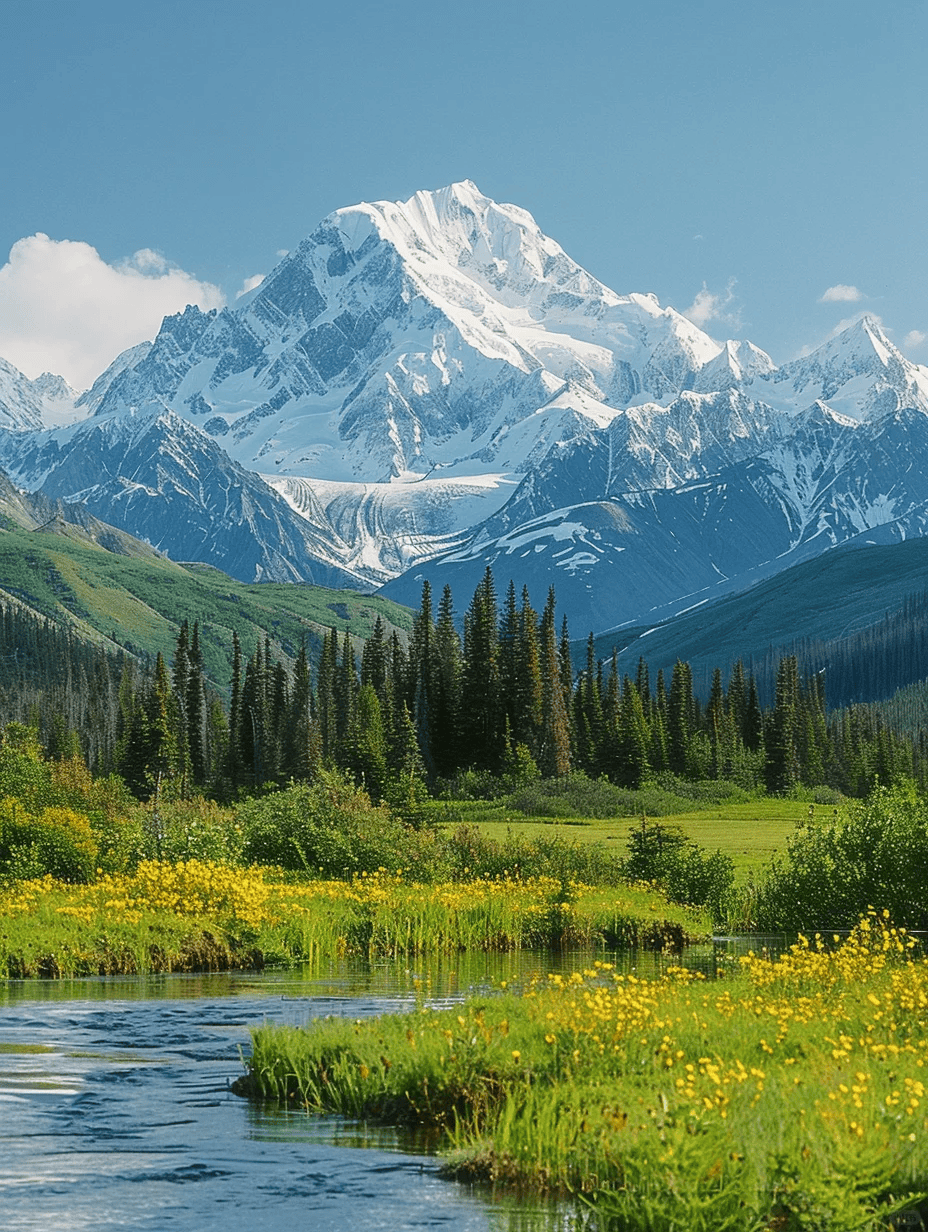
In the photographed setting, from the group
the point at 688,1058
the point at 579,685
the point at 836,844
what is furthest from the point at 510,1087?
the point at 579,685

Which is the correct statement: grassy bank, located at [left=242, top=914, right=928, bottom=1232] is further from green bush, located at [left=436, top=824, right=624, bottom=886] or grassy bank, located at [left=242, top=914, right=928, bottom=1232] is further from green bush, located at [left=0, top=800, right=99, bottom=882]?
green bush, located at [left=0, top=800, right=99, bottom=882]

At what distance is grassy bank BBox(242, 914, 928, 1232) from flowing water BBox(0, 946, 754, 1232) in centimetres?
71

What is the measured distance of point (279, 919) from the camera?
40.4 meters

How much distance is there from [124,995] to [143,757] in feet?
400

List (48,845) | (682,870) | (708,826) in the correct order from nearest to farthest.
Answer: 1. (48,845)
2. (682,870)
3. (708,826)

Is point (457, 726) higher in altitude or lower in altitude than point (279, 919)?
higher

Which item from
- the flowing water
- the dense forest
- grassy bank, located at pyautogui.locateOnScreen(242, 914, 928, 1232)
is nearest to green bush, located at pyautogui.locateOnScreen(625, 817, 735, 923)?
the flowing water

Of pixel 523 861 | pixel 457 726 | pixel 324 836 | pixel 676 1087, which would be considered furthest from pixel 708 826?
pixel 676 1087

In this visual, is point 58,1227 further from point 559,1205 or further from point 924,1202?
point 924,1202

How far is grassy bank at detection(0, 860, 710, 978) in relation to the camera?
36.4m

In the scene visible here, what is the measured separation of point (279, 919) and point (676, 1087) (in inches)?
1003

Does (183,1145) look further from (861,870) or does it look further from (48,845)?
(48,845)

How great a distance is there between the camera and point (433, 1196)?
16.2 metres

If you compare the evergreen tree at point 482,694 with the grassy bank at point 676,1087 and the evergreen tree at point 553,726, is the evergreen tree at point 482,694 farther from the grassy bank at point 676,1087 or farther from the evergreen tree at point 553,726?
the grassy bank at point 676,1087
